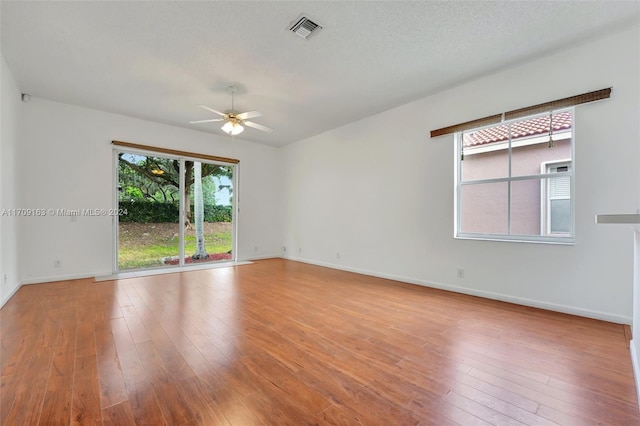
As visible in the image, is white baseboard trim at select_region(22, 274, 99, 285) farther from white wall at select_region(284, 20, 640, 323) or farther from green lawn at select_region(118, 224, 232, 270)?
white wall at select_region(284, 20, 640, 323)

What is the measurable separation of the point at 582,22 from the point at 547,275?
2496mm

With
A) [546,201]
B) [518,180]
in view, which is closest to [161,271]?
[518,180]

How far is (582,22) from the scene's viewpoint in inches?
98.2

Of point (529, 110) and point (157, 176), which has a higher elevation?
point (529, 110)

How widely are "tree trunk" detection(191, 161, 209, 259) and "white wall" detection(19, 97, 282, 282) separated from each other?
52cm

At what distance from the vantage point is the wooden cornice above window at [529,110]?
2.73 metres

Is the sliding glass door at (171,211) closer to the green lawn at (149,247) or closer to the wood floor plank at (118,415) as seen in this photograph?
the green lawn at (149,247)

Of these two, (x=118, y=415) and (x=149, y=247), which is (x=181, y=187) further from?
(x=118, y=415)

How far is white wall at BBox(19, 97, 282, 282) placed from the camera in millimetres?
4105

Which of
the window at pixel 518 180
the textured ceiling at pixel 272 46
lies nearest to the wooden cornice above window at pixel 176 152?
the textured ceiling at pixel 272 46

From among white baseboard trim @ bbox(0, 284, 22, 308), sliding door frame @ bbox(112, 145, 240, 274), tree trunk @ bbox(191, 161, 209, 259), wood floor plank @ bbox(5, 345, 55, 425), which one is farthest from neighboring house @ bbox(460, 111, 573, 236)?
white baseboard trim @ bbox(0, 284, 22, 308)

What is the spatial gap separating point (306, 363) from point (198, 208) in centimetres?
469

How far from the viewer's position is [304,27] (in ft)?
8.29

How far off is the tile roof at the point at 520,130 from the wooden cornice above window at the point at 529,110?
18 centimetres
